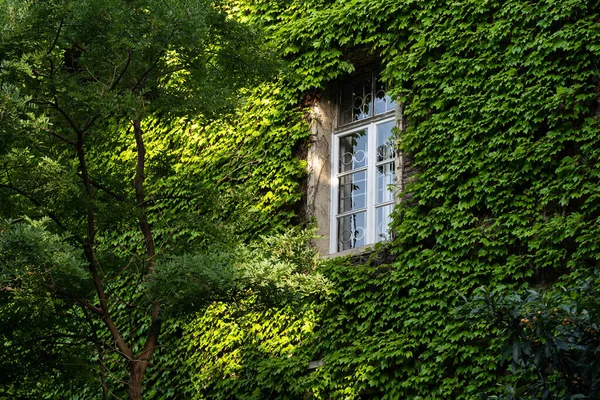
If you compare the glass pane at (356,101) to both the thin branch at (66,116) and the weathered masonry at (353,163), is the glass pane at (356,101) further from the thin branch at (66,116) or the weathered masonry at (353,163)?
the thin branch at (66,116)

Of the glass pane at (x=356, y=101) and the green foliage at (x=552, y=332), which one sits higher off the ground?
the glass pane at (x=356, y=101)

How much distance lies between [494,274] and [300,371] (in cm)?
247

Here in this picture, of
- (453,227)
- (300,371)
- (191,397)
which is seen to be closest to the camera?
(453,227)

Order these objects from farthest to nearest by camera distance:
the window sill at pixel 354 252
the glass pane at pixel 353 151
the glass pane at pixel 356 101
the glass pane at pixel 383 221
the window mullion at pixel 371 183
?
the glass pane at pixel 356 101 < the glass pane at pixel 353 151 < the window mullion at pixel 371 183 < the glass pane at pixel 383 221 < the window sill at pixel 354 252

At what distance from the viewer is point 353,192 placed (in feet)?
37.3

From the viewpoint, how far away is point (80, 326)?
1088cm

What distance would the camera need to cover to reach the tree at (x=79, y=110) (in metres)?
8.61

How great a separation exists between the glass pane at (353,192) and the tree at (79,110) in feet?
6.72

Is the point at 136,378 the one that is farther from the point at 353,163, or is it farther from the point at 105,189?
the point at 353,163

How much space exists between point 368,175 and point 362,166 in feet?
0.71

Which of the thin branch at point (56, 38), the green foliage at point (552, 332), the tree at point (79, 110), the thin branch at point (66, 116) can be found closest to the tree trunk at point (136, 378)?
the tree at point (79, 110)

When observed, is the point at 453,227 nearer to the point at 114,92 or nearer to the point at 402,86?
the point at 402,86

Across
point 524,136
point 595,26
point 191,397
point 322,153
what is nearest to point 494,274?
point 524,136

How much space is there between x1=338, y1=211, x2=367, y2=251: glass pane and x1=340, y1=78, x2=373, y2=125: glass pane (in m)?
1.20
